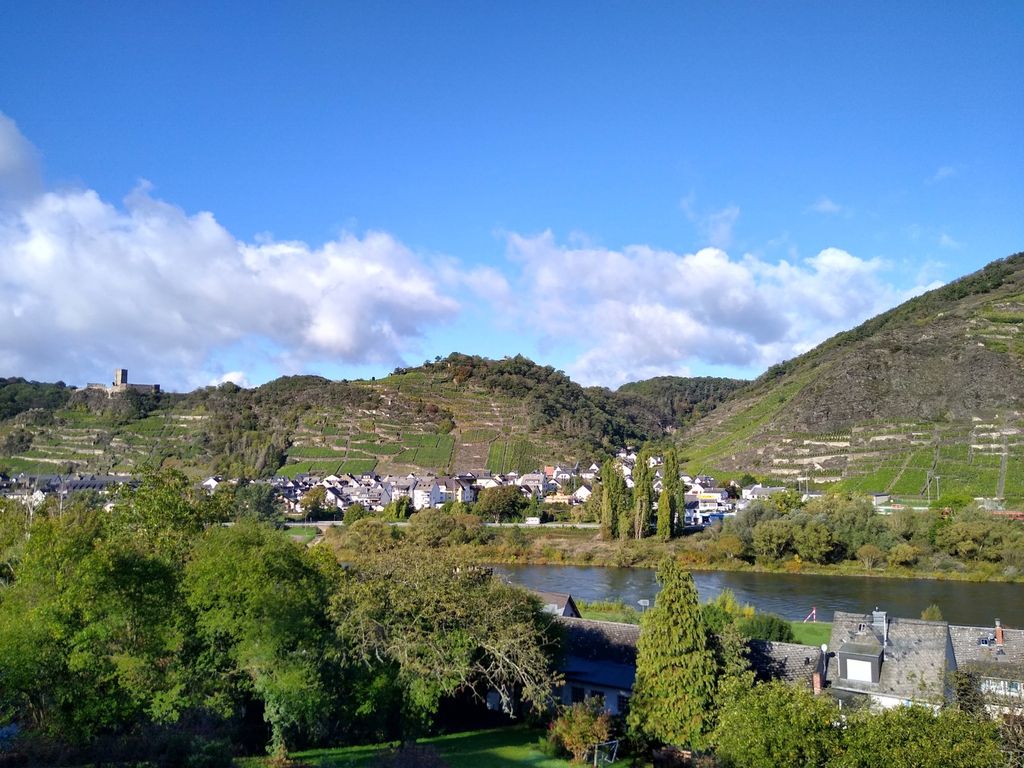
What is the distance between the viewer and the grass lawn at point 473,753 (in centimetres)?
1577

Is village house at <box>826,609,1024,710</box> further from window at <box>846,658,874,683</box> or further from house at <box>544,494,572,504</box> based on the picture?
house at <box>544,494,572,504</box>

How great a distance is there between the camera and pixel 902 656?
1916cm

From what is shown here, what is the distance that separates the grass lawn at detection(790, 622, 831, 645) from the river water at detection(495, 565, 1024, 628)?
3.49 metres

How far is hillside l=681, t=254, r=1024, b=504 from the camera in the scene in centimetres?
7388

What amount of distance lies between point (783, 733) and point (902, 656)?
8.50m

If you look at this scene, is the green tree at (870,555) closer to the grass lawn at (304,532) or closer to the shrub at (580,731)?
the shrub at (580,731)

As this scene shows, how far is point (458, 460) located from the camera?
365 ft

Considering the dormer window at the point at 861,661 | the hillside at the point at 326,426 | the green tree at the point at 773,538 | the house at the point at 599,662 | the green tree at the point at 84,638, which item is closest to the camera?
the green tree at the point at 84,638

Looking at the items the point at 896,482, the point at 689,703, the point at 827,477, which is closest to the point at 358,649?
the point at 689,703

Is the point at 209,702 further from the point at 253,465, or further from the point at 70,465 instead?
the point at 70,465

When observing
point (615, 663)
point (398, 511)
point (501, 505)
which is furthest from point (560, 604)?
point (398, 511)

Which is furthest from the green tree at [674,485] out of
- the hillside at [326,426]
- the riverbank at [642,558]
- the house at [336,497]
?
the hillside at [326,426]

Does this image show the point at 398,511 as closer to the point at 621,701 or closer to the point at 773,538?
the point at 773,538

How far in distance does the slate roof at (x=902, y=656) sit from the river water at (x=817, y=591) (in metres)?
17.0
